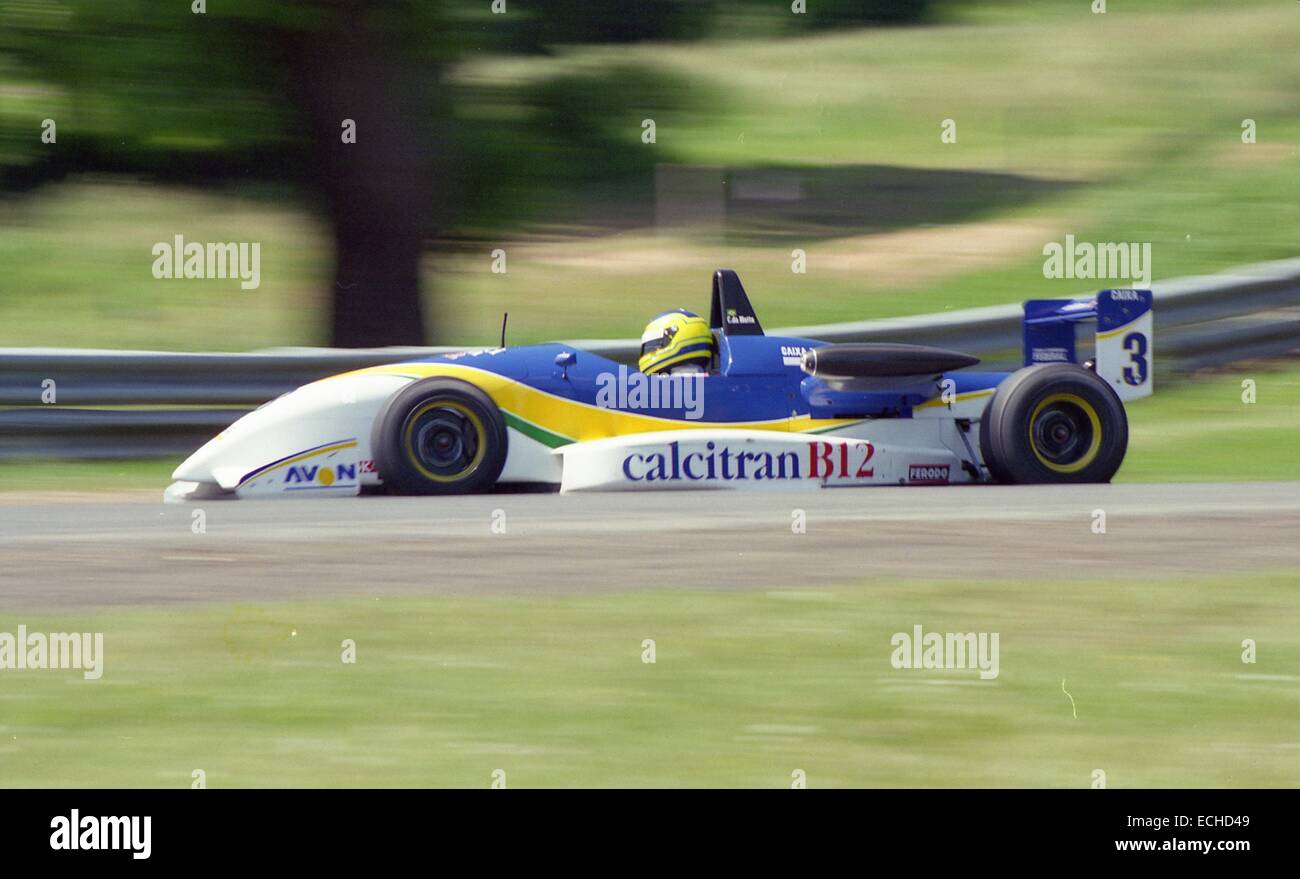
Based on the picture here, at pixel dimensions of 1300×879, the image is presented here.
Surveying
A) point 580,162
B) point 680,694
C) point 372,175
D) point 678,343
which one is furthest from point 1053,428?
point 372,175

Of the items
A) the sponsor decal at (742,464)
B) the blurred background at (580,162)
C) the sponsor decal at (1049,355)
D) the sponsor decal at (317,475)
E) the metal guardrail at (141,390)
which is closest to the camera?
the sponsor decal at (317,475)

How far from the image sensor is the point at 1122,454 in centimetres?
947

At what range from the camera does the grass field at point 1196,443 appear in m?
10.3

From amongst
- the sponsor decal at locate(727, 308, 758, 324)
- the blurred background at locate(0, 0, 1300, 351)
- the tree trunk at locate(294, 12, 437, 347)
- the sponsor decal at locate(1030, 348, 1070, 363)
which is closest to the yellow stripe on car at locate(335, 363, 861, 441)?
the sponsor decal at locate(727, 308, 758, 324)

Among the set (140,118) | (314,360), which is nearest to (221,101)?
(140,118)

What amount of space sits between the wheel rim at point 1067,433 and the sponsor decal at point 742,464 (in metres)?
1.00

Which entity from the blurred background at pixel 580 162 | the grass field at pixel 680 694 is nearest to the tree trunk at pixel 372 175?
the blurred background at pixel 580 162

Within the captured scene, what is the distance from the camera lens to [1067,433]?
9.45 metres

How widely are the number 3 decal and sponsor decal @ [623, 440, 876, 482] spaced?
5.48 feet

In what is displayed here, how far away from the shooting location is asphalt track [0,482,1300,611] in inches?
259

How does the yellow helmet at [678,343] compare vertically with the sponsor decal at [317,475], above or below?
above

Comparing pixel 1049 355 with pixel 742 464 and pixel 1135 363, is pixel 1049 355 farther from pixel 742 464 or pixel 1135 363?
pixel 742 464

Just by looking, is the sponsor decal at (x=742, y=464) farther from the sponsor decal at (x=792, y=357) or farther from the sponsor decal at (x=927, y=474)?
the sponsor decal at (x=792, y=357)

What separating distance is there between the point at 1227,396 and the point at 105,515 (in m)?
8.39
